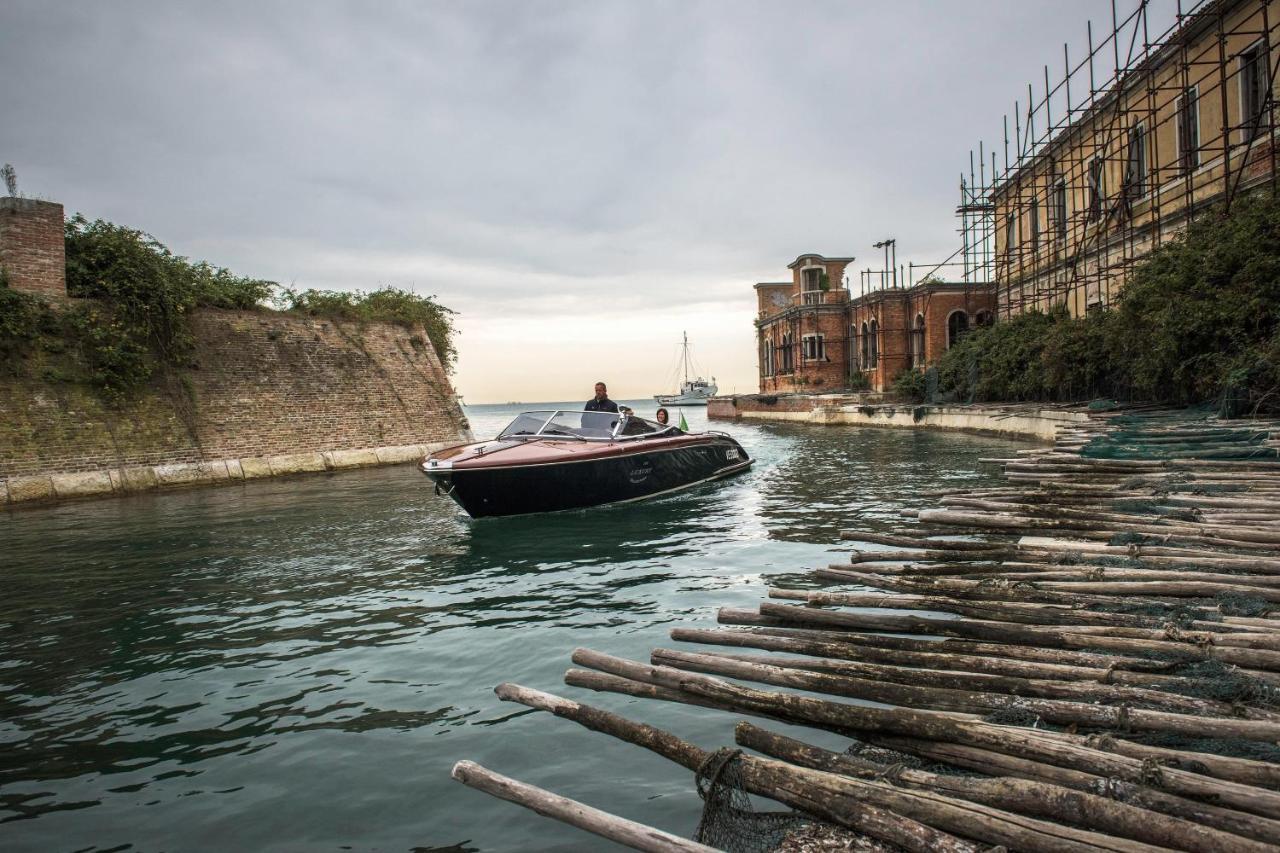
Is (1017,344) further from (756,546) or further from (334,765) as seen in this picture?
(334,765)

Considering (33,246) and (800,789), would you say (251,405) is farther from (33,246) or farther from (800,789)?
(800,789)

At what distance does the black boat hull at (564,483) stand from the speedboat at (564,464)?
0.01 metres

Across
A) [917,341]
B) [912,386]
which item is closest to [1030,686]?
[912,386]

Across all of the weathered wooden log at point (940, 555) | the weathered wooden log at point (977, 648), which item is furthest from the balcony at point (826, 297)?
the weathered wooden log at point (977, 648)

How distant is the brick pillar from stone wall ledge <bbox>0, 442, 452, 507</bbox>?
Result: 15.1 feet

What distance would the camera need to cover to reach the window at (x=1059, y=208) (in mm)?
29248

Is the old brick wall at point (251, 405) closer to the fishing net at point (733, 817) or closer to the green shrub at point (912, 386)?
the fishing net at point (733, 817)

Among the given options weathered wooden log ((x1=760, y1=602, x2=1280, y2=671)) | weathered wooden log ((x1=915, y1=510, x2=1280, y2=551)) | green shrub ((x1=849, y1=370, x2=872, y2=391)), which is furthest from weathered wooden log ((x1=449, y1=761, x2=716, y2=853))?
green shrub ((x1=849, y1=370, x2=872, y2=391))

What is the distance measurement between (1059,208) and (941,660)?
31368mm

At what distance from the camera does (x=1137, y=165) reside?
24.8m

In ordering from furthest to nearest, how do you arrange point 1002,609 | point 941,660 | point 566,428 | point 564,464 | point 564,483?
point 566,428 → point 564,483 → point 564,464 → point 1002,609 → point 941,660

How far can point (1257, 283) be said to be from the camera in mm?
14438

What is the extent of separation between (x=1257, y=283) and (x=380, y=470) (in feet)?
66.7

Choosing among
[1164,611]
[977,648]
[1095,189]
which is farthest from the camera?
[1095,189]
